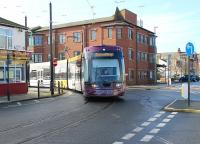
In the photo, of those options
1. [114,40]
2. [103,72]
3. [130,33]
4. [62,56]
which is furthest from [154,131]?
[62,56]

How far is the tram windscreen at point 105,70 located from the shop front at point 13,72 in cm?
977

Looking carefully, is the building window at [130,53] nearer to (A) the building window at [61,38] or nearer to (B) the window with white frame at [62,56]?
(B) the window with white frame at [62,56]

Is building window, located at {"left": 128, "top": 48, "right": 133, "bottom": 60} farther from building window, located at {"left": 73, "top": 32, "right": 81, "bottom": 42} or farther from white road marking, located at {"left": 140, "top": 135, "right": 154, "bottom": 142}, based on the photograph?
white road marking, located at {"left": 140, "top": 135, "right": 154, "bottom": 142}

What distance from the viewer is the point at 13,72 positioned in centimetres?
3797

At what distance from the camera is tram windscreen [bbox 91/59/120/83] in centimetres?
2714

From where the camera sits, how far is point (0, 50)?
34.7m

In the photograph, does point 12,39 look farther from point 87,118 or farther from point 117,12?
point 117,12

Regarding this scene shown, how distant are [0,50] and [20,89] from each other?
4139 mm

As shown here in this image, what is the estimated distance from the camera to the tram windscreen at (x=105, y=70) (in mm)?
27141

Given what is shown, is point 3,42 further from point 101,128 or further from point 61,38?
point 61,38

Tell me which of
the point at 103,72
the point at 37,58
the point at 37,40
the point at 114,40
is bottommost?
the point at 103,72

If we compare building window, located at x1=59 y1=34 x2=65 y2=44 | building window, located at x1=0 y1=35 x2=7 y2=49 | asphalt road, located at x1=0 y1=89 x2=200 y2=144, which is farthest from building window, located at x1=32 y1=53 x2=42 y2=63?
asphalt road, located at x1=0 y1=89 x2=200 y2=144

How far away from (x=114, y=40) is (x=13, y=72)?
32.2 m

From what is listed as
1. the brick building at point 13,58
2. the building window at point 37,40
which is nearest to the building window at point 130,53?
the building window at point 37,40
